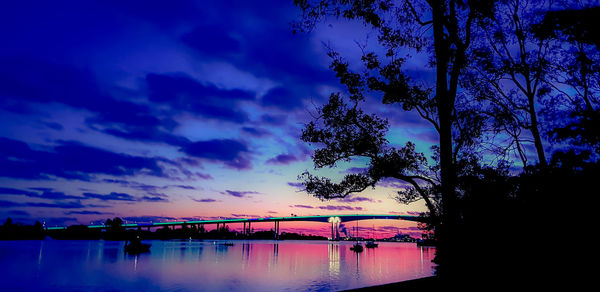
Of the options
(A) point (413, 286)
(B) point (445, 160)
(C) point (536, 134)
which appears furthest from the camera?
(C) point (536, 134)

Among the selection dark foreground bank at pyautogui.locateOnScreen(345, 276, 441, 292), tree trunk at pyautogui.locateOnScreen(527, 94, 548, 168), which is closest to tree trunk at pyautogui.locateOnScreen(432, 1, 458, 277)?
dark foreground bank at pyautogui.locateOnScreen(345, 276, 441, 292)

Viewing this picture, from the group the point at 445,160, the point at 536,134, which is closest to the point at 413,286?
the point at 445,160

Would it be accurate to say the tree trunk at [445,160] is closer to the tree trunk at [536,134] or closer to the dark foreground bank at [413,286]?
the dark foreground bank at [413,286]

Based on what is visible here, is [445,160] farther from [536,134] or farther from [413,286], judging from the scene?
[536,134]

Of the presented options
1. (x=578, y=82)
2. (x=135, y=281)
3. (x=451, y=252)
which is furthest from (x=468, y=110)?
(x=135, y=281)

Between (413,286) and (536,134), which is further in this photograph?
(536,134)

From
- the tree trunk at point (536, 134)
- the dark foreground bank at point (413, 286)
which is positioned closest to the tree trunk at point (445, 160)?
the dark foreground bank at point (413, 286)

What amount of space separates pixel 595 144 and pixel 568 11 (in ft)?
20.5

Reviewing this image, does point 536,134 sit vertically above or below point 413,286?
above

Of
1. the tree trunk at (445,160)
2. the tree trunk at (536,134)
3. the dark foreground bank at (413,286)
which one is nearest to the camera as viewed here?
the dark foreground bank at (413,286)

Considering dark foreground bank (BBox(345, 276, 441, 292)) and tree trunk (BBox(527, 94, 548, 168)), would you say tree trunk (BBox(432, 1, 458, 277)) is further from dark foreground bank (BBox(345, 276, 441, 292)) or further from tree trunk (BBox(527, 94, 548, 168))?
tree trunk (BBox(527, 94, 548, 168))

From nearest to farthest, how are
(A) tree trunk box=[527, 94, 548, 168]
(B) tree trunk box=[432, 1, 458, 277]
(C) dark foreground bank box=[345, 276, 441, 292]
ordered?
(C) dark foreground bank box=[345, 276, 441, 292], (B) tree trunk box=[432, 1, 458, 277], (A) tree trunk box=[527, 94, 548, 168]

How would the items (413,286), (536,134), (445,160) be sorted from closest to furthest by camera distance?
1. (413,286)
2. (445,160)
3. (536,134)

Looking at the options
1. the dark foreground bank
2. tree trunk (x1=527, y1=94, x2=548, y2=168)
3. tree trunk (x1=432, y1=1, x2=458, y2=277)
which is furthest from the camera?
tree trunk (x1=527, y1=94, x2=548, y2=168)
